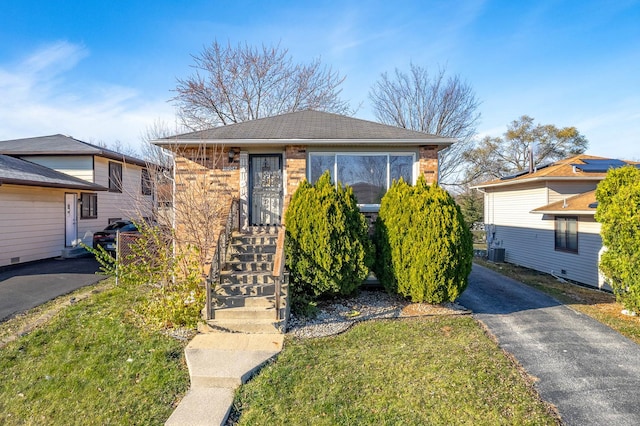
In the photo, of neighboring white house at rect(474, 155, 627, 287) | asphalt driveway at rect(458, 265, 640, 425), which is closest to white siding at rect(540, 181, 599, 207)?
neighboring white house at rect(474, 155, 627, 287)

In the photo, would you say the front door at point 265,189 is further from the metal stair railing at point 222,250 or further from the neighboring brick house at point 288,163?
the metal stair railing at point 222,250

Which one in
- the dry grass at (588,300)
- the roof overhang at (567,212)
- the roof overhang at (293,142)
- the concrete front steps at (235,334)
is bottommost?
the dry grass at (588,300)

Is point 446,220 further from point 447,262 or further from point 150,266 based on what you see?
point 150,266

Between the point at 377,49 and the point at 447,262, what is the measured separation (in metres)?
11.3

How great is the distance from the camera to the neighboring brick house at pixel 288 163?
7.97 metres

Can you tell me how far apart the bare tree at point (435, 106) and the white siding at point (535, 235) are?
283 inches

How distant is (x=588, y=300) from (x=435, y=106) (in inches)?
691

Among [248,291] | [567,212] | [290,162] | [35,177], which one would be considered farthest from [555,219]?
[35,177]

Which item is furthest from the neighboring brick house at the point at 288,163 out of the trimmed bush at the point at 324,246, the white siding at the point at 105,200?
the white siding at the point at 105,200

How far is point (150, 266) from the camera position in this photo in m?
6.34

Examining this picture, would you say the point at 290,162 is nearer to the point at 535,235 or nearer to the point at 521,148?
the point at 535,235

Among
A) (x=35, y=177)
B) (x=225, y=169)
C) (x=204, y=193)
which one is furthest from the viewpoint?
(x=35, y=177)

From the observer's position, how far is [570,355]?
4.59 meters

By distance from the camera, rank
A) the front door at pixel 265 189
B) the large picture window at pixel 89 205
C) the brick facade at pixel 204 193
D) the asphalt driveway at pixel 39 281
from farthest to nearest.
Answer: the large picture window at pixel 89 205
the front door at pixel 265 189
the asphalt driveway at pixel 39 281
the brick facade at pixel 204 193
